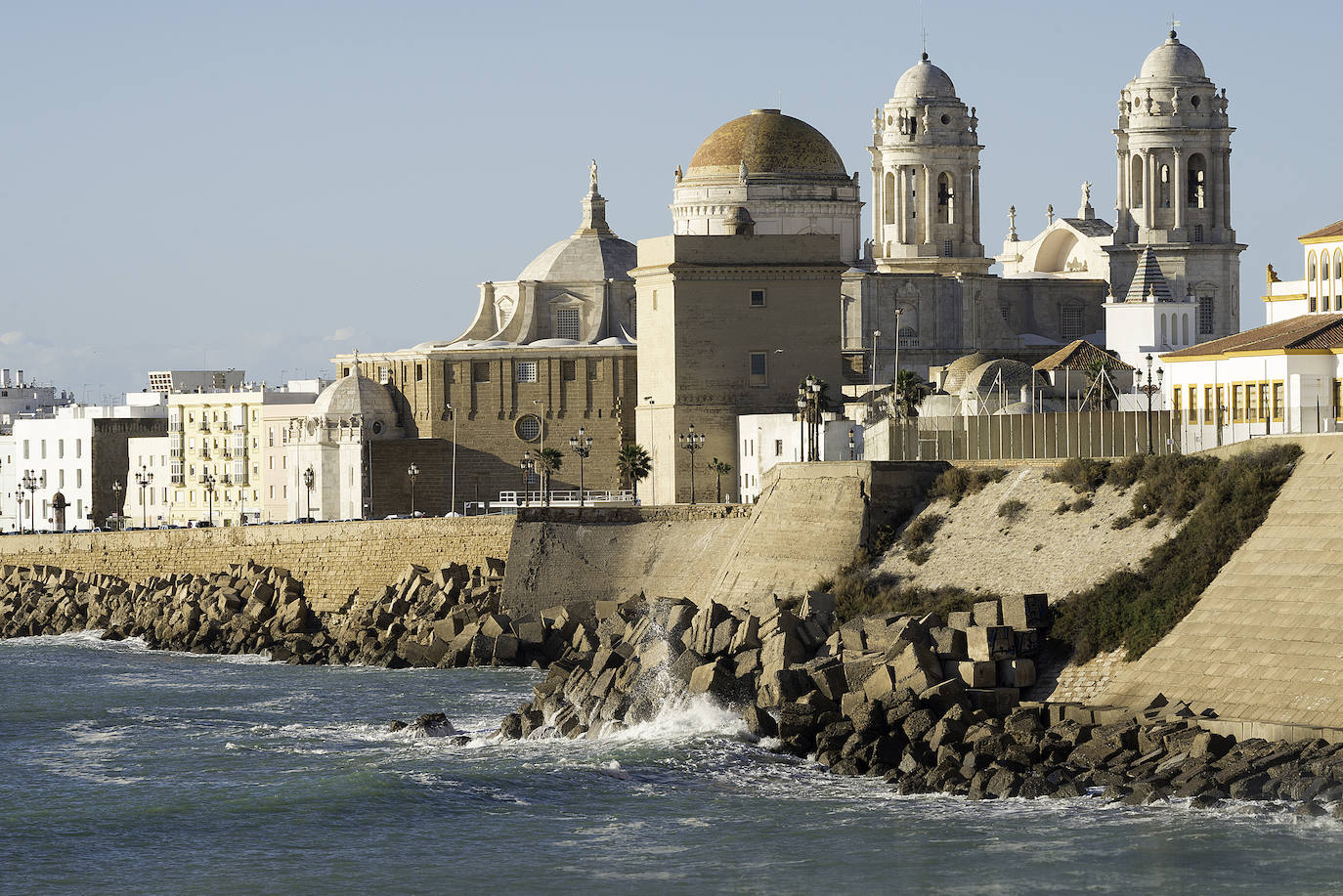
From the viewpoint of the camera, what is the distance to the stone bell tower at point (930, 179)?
76.4 m

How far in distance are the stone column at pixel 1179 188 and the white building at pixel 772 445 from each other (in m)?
22.2

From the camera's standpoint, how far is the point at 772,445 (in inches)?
2302

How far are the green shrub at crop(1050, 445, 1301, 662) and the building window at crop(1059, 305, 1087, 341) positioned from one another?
4112 cm

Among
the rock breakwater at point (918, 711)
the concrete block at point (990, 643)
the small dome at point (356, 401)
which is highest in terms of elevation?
the small dome at point (356, 401)

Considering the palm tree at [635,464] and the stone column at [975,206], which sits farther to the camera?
the stone column at [975,206]

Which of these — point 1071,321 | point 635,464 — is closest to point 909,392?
point 635,464

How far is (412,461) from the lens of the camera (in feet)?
232

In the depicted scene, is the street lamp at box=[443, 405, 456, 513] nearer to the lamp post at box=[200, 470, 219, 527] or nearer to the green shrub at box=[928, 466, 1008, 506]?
the lamp post at box=[200, 470, 219, 527]

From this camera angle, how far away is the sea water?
85.5 ft

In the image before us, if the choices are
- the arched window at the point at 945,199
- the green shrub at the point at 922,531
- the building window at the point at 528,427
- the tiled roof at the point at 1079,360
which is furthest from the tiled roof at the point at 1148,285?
the green shrub at the point at 922,531

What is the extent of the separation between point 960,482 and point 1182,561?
8.04m

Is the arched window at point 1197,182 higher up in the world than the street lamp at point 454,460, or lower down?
higher up

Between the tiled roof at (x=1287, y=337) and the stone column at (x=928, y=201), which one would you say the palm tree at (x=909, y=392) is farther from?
the stone column at (x=928, y=201)

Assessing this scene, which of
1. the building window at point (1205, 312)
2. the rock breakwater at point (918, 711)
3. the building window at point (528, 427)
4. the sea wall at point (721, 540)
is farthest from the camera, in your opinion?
the building window at point (1205, 312)
